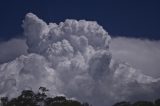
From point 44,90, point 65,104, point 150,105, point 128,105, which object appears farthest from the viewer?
point 128,105

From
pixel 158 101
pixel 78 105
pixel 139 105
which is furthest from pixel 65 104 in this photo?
pixel 158 101

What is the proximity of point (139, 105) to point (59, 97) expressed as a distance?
33308 millimetres

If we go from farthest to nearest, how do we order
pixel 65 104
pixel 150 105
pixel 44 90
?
pixel 44 90, pixel 150 105, pixel 65 104

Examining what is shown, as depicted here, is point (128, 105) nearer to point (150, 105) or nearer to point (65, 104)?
point (150, 105)

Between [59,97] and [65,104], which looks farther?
[59,97]

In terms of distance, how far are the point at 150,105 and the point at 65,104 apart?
3259 cm

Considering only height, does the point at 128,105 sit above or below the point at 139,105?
above

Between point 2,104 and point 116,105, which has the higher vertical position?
point 116,105

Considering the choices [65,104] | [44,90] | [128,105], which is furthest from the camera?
[128,105]

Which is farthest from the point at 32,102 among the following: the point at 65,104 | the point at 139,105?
the point at 139,105

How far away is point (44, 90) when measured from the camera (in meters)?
162

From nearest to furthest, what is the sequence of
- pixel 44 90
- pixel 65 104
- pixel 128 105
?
pixel 65 104 < pixel 44 90 < pixel 128 105

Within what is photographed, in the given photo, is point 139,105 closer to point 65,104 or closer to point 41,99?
point 65,104

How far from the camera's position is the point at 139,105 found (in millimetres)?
149625
